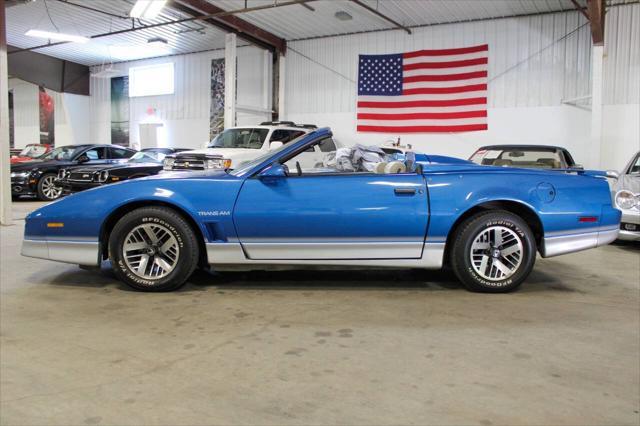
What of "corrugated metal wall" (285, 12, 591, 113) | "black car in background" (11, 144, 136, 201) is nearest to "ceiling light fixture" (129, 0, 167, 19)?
"black car in background" (11, 144, 136, 201)

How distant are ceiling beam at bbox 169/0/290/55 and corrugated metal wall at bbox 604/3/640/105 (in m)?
7.70

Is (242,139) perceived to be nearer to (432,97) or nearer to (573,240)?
(432,97)

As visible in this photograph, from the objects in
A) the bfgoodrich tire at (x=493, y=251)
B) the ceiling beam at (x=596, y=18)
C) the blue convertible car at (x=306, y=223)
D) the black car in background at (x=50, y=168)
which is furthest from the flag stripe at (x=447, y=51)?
the bfgoodrich tire at (x=493, y=251)

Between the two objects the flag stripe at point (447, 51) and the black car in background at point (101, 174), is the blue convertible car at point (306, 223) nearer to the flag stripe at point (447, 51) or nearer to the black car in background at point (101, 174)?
the black car in background at point (101, 174)

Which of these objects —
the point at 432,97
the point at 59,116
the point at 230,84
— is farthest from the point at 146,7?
the point at 59,116

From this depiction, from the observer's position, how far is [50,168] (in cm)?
1173

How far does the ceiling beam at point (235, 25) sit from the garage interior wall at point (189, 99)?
2.22ft

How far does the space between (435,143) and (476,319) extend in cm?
1196

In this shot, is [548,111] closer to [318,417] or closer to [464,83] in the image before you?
[464,83]

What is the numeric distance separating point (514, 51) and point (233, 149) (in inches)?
338

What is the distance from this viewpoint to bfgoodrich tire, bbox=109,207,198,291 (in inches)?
143

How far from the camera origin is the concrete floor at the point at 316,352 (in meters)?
2.00

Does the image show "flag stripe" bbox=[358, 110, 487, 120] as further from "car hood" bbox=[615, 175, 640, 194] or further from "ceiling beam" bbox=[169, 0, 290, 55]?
"car hood" bbox=[615, 175, 640, 194]

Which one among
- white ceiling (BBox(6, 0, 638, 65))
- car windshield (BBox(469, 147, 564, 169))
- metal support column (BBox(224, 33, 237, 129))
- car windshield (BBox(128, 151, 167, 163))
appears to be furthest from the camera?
metal support column (BBox(224, 33, 237, 129))
